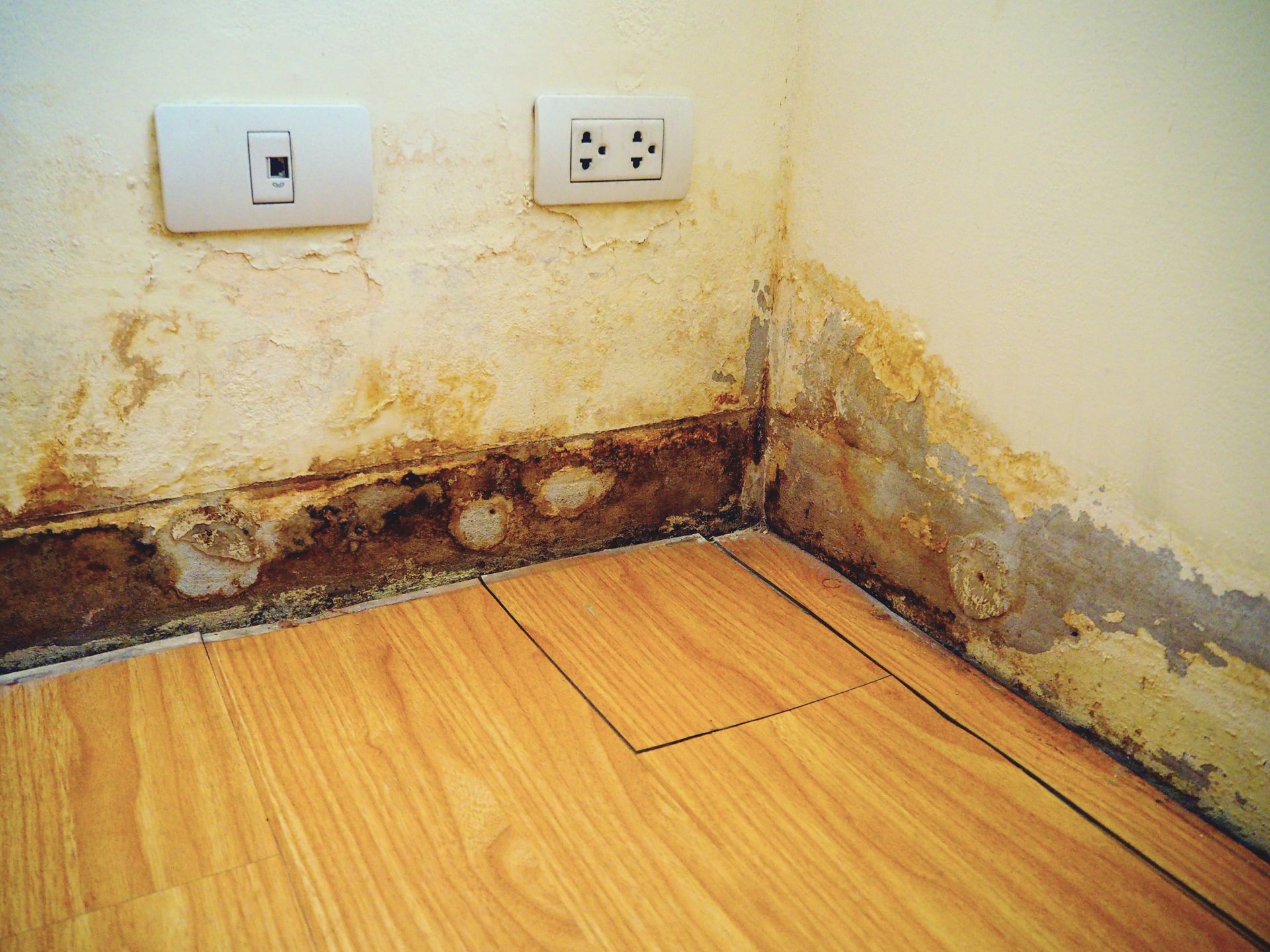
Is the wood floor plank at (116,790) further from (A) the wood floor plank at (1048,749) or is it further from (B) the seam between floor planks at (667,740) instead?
(A) the wood floor plank at (1048,749)

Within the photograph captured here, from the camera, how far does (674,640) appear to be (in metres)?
0.97

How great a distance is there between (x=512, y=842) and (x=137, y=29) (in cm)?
69

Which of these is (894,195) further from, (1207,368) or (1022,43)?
(1207,368)

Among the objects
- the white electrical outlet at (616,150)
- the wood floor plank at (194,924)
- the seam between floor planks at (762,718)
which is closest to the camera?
the wood floor plank at (194,924)

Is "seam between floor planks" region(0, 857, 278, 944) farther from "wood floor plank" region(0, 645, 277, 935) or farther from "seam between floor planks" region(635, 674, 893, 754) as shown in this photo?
"seam between floor planks" region(635, 674, 893, 754)

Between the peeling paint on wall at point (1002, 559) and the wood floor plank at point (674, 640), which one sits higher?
the peeling paint on wall at point (1002, 559)

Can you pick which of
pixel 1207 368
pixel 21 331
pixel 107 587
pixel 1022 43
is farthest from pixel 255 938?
pixel 1022 43

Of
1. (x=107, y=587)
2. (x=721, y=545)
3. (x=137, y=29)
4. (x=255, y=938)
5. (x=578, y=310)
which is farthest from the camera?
(x=721, y=545)

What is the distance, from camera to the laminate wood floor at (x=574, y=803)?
2.15 ft

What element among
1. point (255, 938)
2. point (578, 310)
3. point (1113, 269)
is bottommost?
point (255, 938)

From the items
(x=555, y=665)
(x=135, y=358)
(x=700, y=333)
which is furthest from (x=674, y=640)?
(x=135, y=358)

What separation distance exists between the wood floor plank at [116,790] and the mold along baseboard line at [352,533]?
6 cm

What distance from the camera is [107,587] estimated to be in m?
0.87

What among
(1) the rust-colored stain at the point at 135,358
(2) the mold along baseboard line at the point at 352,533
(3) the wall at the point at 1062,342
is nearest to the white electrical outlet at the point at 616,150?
(3) the wall at the point at 1062,342
